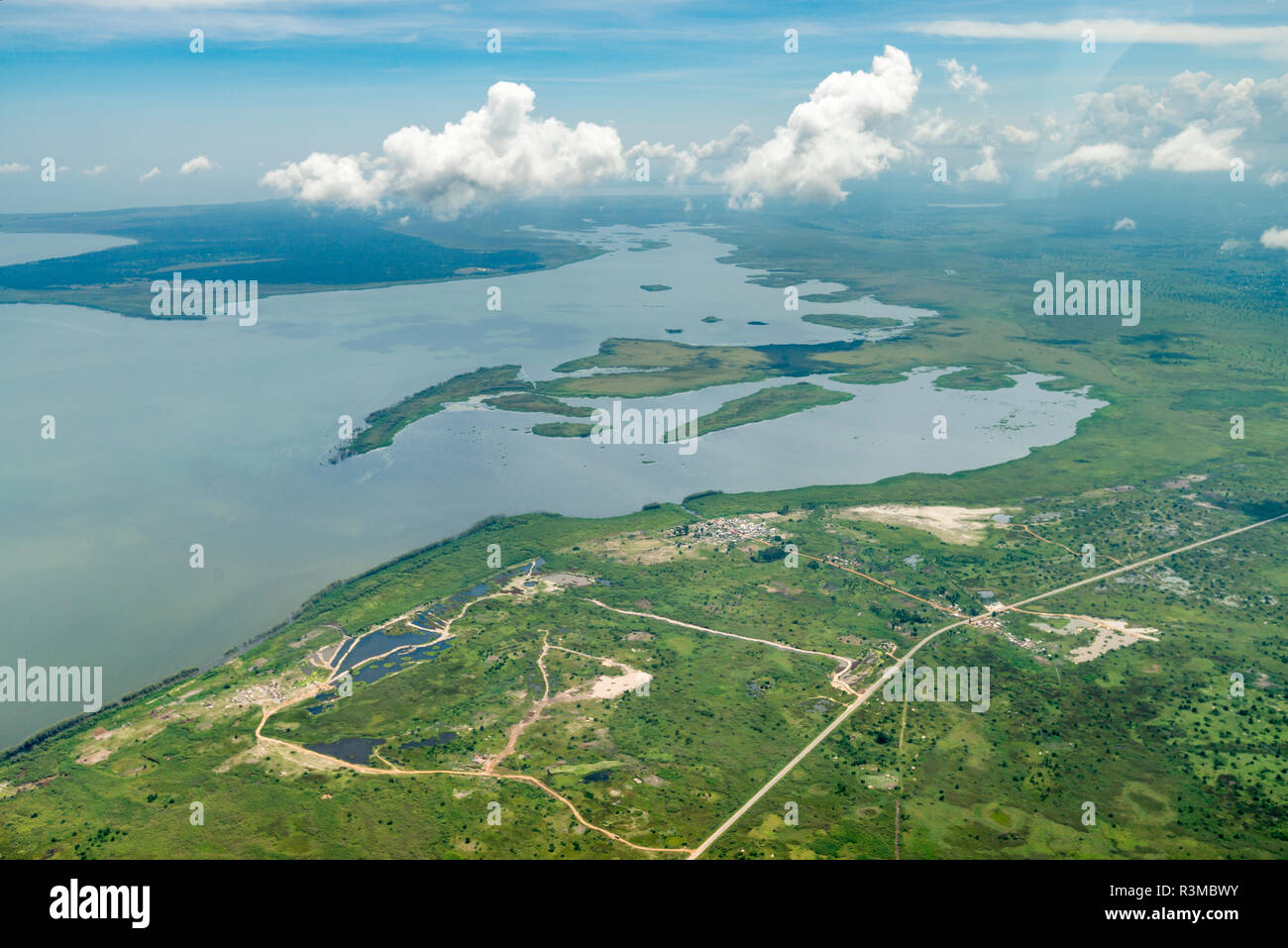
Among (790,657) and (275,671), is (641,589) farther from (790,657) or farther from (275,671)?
(275,671)

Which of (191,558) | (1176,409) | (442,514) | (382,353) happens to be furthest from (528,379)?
(1176,409)

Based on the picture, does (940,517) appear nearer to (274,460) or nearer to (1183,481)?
(1183,481)

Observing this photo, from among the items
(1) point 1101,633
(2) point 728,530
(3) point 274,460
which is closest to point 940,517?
(2) point 728,530

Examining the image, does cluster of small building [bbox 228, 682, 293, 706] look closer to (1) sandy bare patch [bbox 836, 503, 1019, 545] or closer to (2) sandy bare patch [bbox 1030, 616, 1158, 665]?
(2) sandy bare patch [bbox 1030, 616, 1158, 665]

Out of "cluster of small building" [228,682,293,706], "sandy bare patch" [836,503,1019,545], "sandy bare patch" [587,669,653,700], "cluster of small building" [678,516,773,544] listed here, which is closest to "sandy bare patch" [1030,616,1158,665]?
"sandy bare patch" [836,503,1019,545]

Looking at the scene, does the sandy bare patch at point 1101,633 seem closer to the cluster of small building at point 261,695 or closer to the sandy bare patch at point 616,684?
the sandy bare patch at point 616,684
